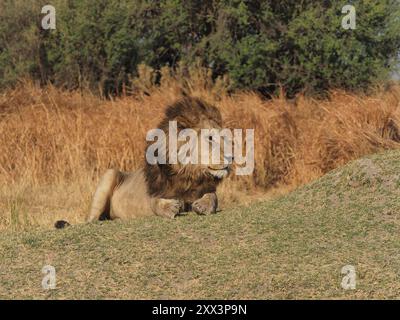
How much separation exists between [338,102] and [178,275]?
Result: 678 cm

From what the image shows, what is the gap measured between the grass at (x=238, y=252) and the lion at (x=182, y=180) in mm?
204

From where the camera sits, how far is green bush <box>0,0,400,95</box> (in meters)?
18.7

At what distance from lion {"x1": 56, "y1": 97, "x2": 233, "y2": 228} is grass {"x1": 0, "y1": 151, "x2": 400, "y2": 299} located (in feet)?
0.67

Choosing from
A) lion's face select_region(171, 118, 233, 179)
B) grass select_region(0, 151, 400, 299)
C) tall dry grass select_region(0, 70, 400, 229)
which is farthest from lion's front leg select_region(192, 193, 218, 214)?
tall dry grass select_region(0, 70, 400, 229)

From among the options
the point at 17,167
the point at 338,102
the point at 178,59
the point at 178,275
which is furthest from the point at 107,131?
the point at 178,59

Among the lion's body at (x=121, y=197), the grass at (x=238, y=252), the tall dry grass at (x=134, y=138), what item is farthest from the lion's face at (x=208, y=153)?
the tall dry grass at (x=134, y=138)

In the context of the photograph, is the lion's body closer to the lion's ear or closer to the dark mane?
the dark mane

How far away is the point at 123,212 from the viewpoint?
8.55m

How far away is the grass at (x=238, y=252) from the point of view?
5348 millimetres

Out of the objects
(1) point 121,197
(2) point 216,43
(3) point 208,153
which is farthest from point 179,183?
(2) point 216,43

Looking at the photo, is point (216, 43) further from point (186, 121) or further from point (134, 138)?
point (186, 121)

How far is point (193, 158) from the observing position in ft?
24.8

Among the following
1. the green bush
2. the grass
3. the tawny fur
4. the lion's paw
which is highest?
the green bush

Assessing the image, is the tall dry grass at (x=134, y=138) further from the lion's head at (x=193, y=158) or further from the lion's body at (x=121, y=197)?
the lion's head at (x=193, y=158)
